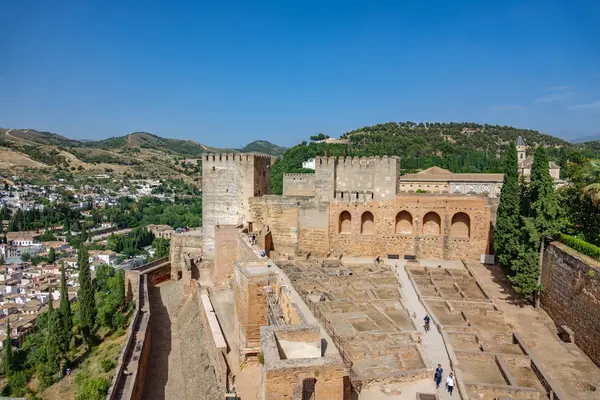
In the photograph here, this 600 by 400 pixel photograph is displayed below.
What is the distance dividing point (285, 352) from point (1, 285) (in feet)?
174

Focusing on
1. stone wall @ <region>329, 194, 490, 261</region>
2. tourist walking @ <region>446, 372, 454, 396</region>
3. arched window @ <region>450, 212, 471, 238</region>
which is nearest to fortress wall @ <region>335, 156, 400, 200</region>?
stone wall @ <region>329, 194, 490, 261</region>

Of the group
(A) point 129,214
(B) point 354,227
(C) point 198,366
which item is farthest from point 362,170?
(A) point 129,214

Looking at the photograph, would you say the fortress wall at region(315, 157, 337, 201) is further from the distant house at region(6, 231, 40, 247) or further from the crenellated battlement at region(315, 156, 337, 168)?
the distant house at region(6, 231, 40, 247)

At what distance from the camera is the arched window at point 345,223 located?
22062mm

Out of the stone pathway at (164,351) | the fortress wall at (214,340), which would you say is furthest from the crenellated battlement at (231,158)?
the stone pathway at (164,351)

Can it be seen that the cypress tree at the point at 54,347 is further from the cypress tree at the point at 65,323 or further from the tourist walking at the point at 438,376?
the tourist walking at the point at 438,376

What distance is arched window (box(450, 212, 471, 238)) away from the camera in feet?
70.4

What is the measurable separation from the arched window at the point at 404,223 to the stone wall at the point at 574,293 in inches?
270

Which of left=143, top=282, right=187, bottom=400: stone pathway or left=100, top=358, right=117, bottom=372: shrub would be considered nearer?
left=143, top=282, right=187, bottom=400: stone pathway

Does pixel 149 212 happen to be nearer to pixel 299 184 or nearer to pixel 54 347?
pixel 299 184

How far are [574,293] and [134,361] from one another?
14234 millimetres

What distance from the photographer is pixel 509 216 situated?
17781 mm

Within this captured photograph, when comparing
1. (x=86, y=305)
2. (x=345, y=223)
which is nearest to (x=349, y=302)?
(x=345, y=223)

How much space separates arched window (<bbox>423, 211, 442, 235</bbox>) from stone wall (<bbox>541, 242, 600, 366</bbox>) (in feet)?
20.3
